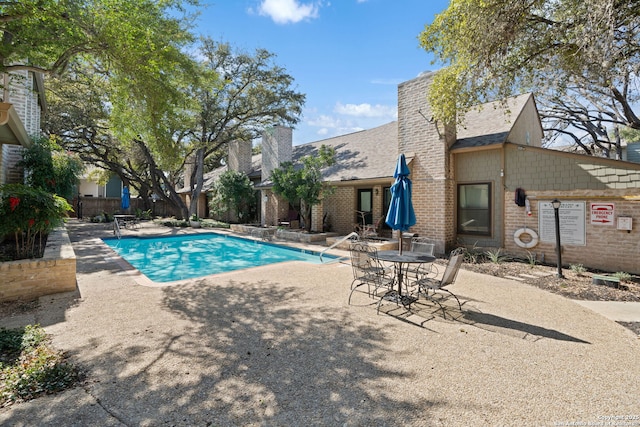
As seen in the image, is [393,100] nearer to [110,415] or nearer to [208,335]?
[208,335]

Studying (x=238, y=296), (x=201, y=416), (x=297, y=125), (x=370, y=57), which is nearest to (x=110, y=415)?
(x=201, y=416)

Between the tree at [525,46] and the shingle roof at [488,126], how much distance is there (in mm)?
1418

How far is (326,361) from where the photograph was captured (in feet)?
12.2

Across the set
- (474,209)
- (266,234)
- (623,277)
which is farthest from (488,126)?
(266,234)

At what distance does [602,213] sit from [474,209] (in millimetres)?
3392

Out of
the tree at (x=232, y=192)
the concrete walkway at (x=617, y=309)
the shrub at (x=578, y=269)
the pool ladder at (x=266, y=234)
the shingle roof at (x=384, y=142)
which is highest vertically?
the shingle roof at (x=384, y=142)

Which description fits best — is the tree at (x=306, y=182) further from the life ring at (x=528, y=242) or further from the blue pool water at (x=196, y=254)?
the life ring at (x=528, y=242)

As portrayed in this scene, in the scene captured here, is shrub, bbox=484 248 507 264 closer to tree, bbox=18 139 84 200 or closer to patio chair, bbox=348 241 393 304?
patio chair, bbox=348 241 393 304

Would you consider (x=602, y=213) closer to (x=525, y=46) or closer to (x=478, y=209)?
(x=478, y=209)

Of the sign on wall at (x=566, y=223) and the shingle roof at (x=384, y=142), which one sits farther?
the shingle roof at (x=384, y=142)

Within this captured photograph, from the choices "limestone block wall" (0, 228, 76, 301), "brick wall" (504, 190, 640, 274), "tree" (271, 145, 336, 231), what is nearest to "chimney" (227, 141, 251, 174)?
"tree" (271, 145, 336, 231)

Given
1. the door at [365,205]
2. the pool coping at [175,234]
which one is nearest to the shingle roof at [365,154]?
the door at [365,205]

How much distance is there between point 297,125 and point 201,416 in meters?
20.9

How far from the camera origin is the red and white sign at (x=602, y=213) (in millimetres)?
8156
